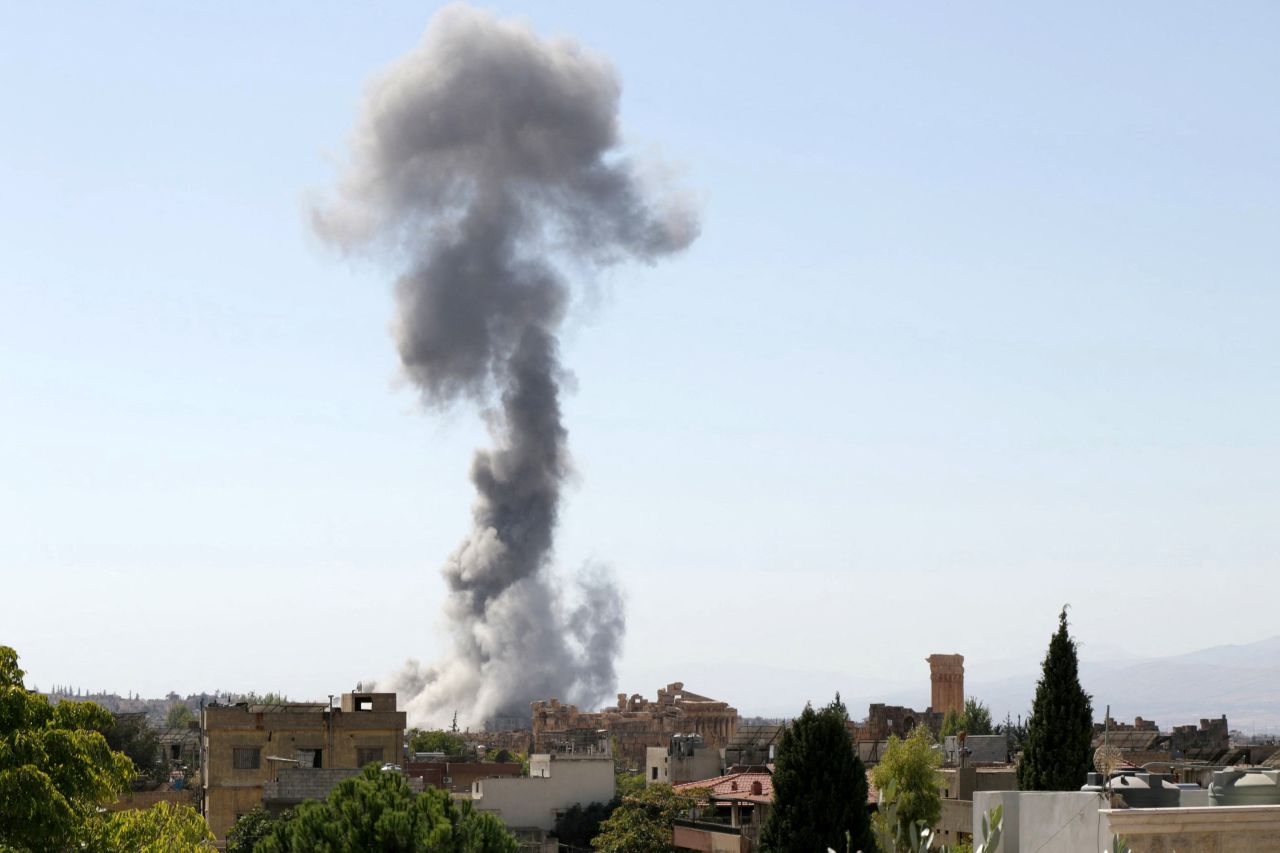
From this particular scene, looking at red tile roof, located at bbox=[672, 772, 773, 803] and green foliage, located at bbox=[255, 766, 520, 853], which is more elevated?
green foliage, located at bbox=[255, 766, 520, 853]

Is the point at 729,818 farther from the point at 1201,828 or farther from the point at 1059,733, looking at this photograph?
the point at 1201,828

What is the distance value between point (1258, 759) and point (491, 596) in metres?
106

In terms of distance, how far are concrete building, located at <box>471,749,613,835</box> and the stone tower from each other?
10958 cm

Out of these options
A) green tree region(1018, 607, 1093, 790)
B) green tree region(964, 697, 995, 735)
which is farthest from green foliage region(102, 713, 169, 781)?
green tree region(1018, 607, 1093, 790)

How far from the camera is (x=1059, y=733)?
3756cm

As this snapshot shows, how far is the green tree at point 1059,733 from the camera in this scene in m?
37.3

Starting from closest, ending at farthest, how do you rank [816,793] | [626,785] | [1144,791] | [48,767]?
1. [1144,791]
2. [48,767]
3. [816,793]
4. [626,785]

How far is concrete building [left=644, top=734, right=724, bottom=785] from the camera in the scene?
7969cm

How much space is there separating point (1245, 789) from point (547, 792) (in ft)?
173

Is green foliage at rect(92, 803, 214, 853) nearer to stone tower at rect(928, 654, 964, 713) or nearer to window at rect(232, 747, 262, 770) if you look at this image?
window at rect(232, 747, 262, 770)

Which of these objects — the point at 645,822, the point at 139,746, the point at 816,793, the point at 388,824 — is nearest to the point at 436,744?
the point at 139,746

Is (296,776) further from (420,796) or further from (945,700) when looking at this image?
(945,700)

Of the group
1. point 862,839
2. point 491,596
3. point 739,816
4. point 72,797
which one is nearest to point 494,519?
point 491,596

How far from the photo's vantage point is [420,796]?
34188 millimetres
